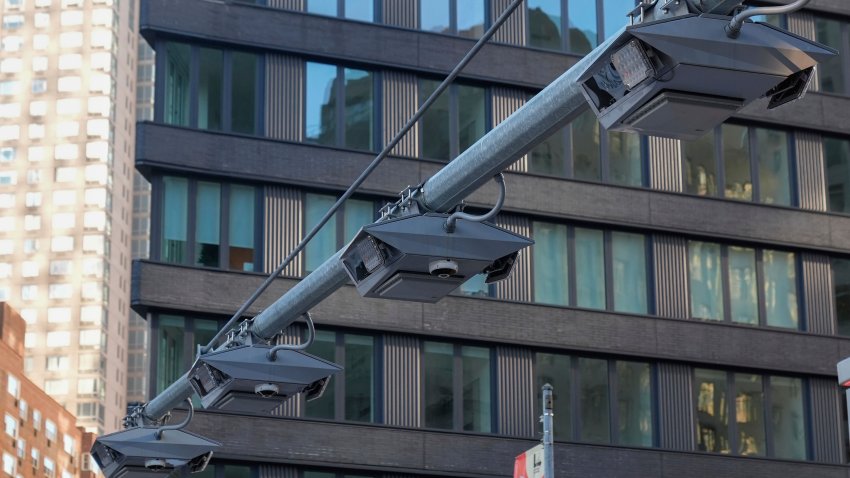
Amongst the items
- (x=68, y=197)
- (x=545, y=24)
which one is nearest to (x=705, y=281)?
(x=545, y=24)

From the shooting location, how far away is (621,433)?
1737 inches

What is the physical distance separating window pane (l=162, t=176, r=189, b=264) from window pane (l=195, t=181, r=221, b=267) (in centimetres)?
32

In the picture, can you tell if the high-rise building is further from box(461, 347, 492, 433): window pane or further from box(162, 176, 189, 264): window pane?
box(461, 347, 492, 433): window pane

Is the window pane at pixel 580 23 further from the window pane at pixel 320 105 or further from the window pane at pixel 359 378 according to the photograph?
the window pane at pixel 359 378

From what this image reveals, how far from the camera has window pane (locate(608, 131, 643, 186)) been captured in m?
45.5

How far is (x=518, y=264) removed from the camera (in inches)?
1727

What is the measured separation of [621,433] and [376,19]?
506 inches

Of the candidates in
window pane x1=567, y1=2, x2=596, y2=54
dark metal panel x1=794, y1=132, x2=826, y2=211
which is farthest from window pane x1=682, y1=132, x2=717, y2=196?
window pane x1=567, y1=2, x2=596, y2=54

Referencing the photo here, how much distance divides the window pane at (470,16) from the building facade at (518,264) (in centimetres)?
6

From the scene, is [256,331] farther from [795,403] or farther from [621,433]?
[795,403]

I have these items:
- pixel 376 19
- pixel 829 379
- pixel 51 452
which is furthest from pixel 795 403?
pixel 51 452

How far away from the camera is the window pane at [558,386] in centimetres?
Result: 4331

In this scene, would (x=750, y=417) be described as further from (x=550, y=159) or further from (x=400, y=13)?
(x=400, y=13)

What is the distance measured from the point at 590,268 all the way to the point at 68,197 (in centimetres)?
12010
